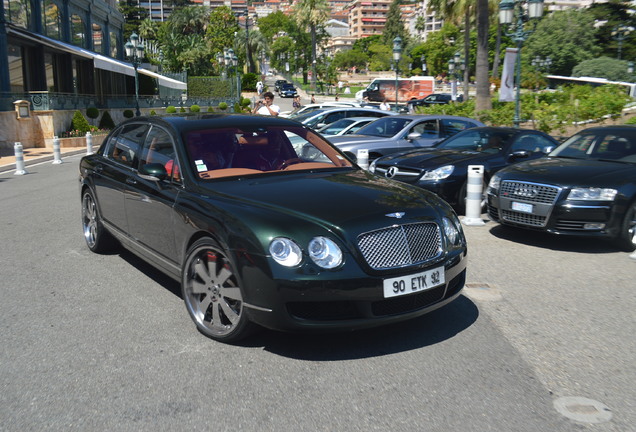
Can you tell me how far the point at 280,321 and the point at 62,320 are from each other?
202cm

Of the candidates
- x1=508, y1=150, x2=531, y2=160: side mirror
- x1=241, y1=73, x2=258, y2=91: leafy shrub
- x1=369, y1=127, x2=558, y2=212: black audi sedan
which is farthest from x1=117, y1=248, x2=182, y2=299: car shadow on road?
x1=241, y1=73, x2=258, y2=91: leafy shrub

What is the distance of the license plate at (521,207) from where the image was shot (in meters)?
7.64

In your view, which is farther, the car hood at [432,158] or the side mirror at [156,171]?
the car hood at [432,158]

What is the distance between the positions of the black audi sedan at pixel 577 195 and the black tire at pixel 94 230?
190 inches

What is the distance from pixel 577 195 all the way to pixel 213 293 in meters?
4.84

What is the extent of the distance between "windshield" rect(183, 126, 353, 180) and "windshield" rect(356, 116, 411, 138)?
7.77 meters

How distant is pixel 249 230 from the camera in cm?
405

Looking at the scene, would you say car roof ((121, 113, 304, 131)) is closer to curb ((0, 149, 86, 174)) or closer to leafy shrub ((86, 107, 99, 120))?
curb ((0, 149, 86, 174))

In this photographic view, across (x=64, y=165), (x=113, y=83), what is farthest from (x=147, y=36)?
(x=64, y=165)

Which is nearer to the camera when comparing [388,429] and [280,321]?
[388,429]

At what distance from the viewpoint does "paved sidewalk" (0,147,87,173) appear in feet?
60.4

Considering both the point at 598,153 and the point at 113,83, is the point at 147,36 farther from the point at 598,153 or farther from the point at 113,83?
the point at 598,153

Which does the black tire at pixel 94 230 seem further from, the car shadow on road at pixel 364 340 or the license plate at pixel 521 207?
the license plate at pixel 521 207

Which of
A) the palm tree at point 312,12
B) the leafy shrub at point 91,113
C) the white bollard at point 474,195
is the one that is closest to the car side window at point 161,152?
the white bollard at point 474,195
